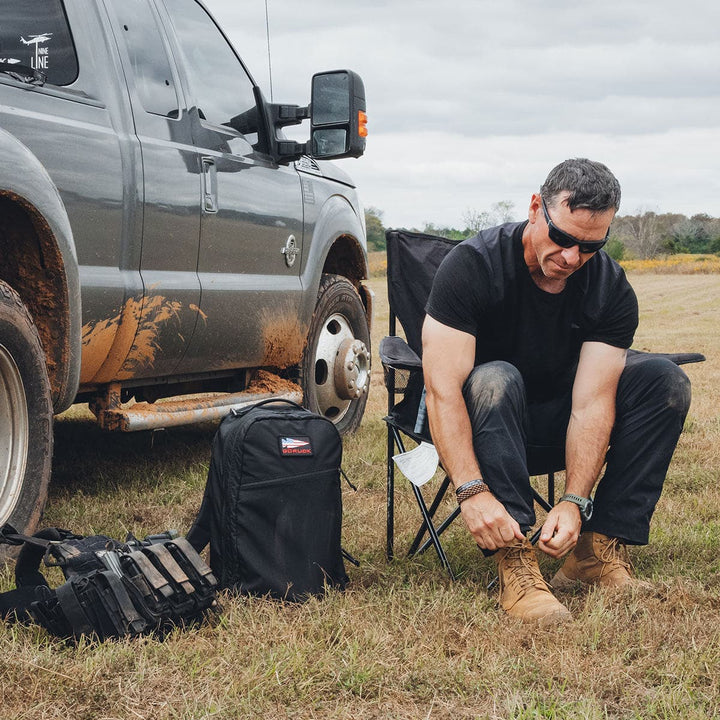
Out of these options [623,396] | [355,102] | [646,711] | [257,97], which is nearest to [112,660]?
[646,711]

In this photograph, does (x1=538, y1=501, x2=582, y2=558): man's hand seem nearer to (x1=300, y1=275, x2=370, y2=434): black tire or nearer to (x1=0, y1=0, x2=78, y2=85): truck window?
(x1=0, y1=0, x2=78, y2=85): truck window

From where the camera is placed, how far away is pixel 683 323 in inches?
664

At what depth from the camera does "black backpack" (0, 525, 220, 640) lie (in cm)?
239

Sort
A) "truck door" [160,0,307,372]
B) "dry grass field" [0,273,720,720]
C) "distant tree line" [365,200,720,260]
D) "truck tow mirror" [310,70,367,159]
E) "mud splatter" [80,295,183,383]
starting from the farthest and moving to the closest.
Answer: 1. "distant tree line" [365,200,720,260]
2. "truck tow mirror" [310,70,367,159]
3. "truck door" [160,0,307,372]
4. "mud splatter" [80,295,183,383]
5. "dry grass field" [0,273,720,720]

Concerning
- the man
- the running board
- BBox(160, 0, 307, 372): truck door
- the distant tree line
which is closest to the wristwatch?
the man

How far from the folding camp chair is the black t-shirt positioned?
Result: 221 millimetres

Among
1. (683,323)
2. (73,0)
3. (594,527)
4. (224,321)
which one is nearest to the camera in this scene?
(594,527)

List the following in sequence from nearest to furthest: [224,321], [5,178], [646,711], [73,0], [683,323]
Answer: [646,711], [5,178], [73,0], [224,321], [683,323]

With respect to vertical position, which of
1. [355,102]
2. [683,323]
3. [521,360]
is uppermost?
[355,102]

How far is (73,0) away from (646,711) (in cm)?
275

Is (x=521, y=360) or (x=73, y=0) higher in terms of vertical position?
(x=73, y=0)

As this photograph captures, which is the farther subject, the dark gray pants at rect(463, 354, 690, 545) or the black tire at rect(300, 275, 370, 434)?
the black tire at rect(300, 275, 370, 434)

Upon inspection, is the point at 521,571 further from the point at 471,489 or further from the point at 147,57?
the point at 147,57

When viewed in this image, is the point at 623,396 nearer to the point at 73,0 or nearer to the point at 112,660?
the point at 112,660
